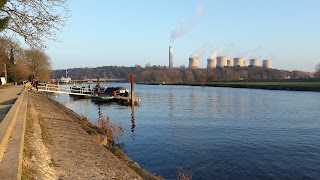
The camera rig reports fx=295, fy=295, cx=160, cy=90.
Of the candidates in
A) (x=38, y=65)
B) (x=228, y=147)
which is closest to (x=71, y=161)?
(x=228, y=147)

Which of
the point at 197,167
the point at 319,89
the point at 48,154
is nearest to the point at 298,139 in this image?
the point at 197,167

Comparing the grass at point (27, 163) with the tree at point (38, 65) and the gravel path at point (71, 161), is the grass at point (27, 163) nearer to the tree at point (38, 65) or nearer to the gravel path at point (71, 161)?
the gravel path at point (71, 161)

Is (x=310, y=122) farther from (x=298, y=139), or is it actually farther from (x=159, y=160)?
(x=159, y=160)

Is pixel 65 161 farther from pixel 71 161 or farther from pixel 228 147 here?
pixel 228 147

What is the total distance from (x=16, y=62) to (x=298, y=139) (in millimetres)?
74934

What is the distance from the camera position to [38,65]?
300ft

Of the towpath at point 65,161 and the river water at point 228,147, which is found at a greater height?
the towpath at point 65,161

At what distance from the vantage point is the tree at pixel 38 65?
88.9 metres

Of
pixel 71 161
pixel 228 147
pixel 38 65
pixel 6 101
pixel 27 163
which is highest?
pixel 38 65

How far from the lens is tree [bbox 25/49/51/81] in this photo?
8894 centimetres

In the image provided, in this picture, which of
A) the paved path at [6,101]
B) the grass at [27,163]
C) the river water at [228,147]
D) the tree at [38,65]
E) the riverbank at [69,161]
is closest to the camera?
the grass at [27,163]

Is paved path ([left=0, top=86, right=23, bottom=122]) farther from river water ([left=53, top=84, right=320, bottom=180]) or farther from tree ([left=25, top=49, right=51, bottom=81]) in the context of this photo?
tree ([left=25, top=49, right=51, bottom=81])

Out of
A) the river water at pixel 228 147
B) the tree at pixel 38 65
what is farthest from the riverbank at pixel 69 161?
the tree at pixel 38 65

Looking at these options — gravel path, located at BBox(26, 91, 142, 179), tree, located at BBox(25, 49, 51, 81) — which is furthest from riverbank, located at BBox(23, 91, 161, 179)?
tree, located at BBox(25, 49, 51, 81)
